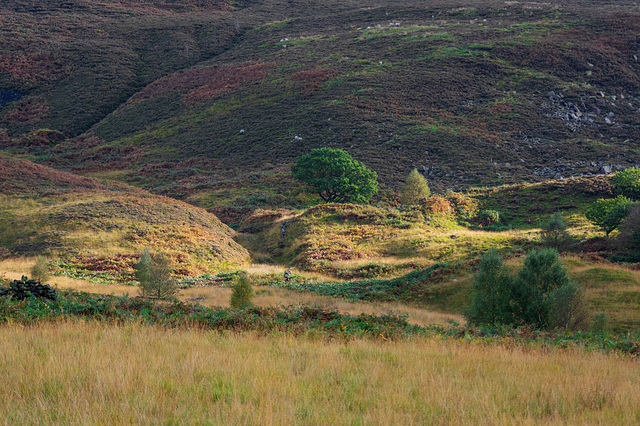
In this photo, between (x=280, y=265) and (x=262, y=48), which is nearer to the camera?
(x=280, y=265)

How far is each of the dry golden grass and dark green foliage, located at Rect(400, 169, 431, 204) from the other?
136 feet

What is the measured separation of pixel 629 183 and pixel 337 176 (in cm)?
2868

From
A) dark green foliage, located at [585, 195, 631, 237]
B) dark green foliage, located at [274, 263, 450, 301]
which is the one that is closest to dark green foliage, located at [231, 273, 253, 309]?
→ dark green foliage, located at [274, 263, 450, 301]

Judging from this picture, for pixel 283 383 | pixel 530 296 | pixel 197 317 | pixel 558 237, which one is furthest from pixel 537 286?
pixel 558 237

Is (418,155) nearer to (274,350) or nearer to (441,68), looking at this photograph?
(441,68)

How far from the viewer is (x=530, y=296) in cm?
1566

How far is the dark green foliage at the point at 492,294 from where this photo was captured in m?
15.8

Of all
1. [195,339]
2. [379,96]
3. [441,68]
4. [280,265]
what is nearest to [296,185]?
[280,265]

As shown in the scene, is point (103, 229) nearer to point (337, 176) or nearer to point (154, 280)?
point (154, 280)

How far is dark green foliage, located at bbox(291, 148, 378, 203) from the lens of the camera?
161 feet

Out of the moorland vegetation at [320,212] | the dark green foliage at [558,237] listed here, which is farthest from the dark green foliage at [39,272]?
the dark green foliage at [558,237]

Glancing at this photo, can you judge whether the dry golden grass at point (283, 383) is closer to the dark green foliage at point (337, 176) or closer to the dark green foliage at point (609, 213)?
the dark green foliage at point (609, 213)

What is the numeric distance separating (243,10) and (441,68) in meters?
84.4

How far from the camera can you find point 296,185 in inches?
2162
